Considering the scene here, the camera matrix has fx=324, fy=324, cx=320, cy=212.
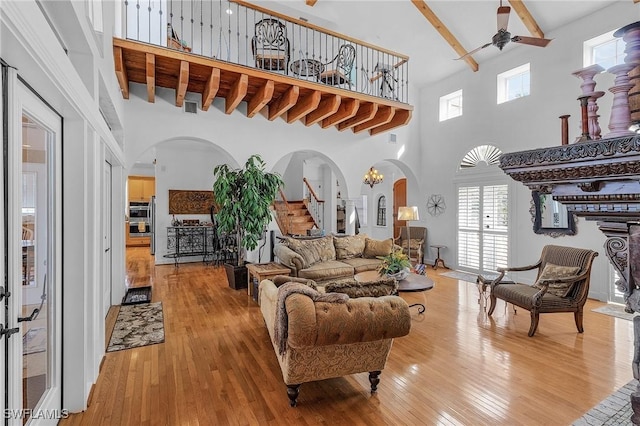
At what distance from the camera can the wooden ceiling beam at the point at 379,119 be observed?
21.2 ft

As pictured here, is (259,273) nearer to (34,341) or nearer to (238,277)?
(238,277)

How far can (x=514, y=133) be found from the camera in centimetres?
632

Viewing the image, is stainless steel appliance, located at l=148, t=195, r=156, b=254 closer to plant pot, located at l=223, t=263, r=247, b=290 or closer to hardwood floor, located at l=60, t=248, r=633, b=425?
plant pot, located at l=223, t=263, r=247, b=290

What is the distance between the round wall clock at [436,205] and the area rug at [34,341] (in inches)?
294

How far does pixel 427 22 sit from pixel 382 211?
6577mm

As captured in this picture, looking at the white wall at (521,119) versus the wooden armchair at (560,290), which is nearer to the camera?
the wooden armchair at (560,290)

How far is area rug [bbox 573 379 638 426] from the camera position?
2195 millimetres

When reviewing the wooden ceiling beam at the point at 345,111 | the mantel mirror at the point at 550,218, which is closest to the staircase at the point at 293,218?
the wooden ceiling beam at the point at 345,111

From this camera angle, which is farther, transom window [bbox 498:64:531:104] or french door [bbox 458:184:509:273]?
french door [bbox 458:184:509:273]

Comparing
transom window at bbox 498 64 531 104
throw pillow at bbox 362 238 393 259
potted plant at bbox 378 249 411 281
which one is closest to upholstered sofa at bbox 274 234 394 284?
throw pillow at bbox 362 238 393 259

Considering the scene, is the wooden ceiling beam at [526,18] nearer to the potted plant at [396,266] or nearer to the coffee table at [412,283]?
the potted plant at [396,266]

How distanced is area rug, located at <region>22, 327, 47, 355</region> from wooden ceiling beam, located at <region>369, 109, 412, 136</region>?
6.41 meters

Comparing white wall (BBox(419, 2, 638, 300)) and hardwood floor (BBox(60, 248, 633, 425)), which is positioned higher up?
white wall (BBox(419, 2, 638, 300))

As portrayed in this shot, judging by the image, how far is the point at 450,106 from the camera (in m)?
7.93
